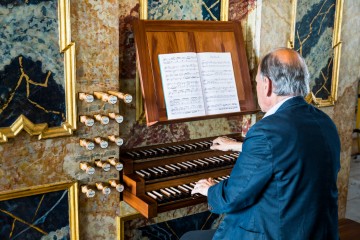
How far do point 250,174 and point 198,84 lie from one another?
1.23 metres

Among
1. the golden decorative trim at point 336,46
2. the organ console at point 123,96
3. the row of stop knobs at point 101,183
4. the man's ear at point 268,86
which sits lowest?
the row of stop knobs at point 101,183

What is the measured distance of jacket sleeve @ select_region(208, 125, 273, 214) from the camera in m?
1.80

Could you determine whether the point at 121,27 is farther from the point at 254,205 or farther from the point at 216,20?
the point at 254,205

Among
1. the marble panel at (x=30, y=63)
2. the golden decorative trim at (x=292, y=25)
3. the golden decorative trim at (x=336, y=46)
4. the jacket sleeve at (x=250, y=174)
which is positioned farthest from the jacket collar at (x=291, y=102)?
the golden decorative trim at (x=336, y=46)

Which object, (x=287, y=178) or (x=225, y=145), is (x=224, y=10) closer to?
(x=225, y=145)

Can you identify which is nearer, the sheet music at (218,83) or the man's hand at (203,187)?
the man's hand at (203,187)

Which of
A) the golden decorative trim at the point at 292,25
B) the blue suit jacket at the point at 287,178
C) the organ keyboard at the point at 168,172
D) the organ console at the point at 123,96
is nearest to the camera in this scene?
the blue suit jacket at the point at 287,178

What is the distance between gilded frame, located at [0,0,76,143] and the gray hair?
3.60 feet

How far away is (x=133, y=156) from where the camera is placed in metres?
2.82

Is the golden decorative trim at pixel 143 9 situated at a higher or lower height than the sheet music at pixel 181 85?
higher

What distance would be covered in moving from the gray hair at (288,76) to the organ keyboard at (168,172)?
3.23 feet

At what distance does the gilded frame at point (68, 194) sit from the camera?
7.66 ft

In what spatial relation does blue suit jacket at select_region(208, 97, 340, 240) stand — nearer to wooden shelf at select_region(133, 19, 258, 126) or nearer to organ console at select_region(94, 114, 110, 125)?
organ console at select_region(94, 114, 110, 125)

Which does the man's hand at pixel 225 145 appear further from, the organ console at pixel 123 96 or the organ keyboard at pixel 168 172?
the organ console at pixel 123 96
